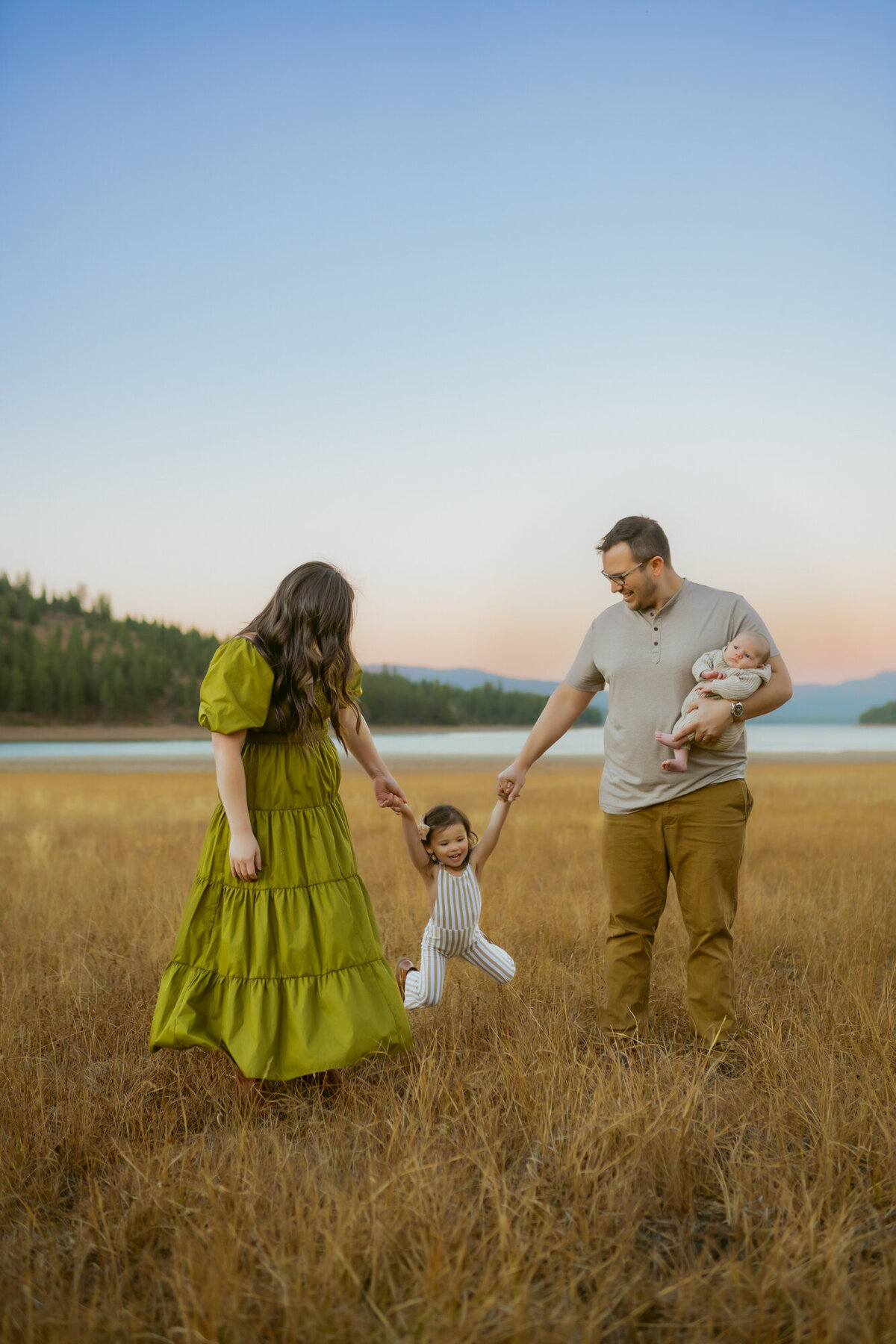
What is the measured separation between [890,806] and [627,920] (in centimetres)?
1432

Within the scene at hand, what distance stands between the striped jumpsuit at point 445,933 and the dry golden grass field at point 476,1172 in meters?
0.25

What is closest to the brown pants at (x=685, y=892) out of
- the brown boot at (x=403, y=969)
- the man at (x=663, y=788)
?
the man at (x=663, y=788)

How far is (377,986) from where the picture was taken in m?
3.59

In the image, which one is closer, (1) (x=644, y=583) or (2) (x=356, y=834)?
(1) (x=644, y=583)

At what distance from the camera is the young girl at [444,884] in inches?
162

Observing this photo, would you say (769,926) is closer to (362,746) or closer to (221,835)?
(362,746)

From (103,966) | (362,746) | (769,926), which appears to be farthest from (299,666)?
(769,926)

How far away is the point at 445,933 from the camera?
13.6ft

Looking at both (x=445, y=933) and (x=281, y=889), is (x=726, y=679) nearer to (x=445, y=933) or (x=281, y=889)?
(x=445, y=933)

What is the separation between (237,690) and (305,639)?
1.13 ft

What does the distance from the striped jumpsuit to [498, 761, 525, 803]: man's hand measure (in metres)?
0.43

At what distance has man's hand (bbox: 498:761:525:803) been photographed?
4406mm

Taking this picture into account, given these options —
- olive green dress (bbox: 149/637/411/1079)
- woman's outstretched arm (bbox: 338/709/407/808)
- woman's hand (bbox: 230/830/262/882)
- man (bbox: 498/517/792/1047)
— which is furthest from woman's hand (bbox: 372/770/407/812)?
man (bbox: 498/517/792/1047)

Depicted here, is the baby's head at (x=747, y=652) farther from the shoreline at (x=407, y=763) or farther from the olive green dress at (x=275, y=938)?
the shoreline at (x=407, y=763)
